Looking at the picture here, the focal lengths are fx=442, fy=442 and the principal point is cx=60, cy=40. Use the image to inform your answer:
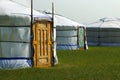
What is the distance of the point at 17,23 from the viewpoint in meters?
16.6

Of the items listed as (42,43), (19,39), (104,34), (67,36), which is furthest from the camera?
(104,34)

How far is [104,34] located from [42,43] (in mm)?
22702

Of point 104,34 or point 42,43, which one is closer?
point 42,43

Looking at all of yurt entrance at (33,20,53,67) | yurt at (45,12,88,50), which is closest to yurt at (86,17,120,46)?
yurt at (45,12,88,50)

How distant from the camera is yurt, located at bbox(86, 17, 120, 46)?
39.2m

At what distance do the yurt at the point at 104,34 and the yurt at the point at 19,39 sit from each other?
2228cm

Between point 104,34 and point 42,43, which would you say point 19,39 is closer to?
point 42,43

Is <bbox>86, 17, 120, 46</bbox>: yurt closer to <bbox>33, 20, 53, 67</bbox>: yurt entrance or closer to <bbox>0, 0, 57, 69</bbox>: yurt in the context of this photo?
<bbox>33, 20, 53, 67</bbox>: yurt entrance

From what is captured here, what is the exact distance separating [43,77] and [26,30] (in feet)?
11.7

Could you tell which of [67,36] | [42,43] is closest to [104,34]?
[67,36]

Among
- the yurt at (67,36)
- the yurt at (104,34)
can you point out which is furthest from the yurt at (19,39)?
the yurt at (104,34)

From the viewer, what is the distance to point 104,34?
1563 inches

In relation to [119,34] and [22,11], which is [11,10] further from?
[119,34]

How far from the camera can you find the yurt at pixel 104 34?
3919cm
